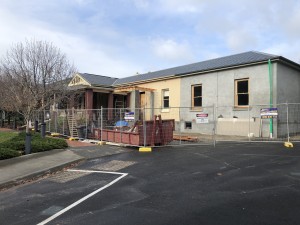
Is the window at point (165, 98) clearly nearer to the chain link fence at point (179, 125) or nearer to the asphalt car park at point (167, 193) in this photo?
the chain link fence at point (179, 125)

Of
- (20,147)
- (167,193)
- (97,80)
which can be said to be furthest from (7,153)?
(97,80)

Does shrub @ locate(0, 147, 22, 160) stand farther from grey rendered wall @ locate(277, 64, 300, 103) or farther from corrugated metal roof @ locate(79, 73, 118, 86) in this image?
corrugated metal roof @ locate(79, 73, 118, 86)

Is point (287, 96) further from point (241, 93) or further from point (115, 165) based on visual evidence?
point (115, 165)

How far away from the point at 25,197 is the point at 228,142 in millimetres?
10666

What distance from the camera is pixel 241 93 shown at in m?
18.3

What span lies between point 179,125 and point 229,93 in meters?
5.61

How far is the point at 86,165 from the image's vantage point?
1027 centimetres

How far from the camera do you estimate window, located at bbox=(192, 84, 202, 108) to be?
21.1 m

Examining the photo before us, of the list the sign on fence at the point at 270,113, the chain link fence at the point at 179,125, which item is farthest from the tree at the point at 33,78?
the sign on fence at the point at 270,113

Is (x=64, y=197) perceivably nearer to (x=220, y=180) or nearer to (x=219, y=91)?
(x=220, y=180)

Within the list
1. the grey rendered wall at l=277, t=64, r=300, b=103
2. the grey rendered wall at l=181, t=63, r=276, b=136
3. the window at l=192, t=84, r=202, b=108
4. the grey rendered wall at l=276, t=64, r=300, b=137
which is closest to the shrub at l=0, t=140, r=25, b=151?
the grey rendered wall at l=181, t=63, r=276, b=136

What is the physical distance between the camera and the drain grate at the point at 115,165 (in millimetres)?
9556

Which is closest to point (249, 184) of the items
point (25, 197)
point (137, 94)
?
point (25, 197)

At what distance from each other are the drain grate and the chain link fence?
296 centimetres
